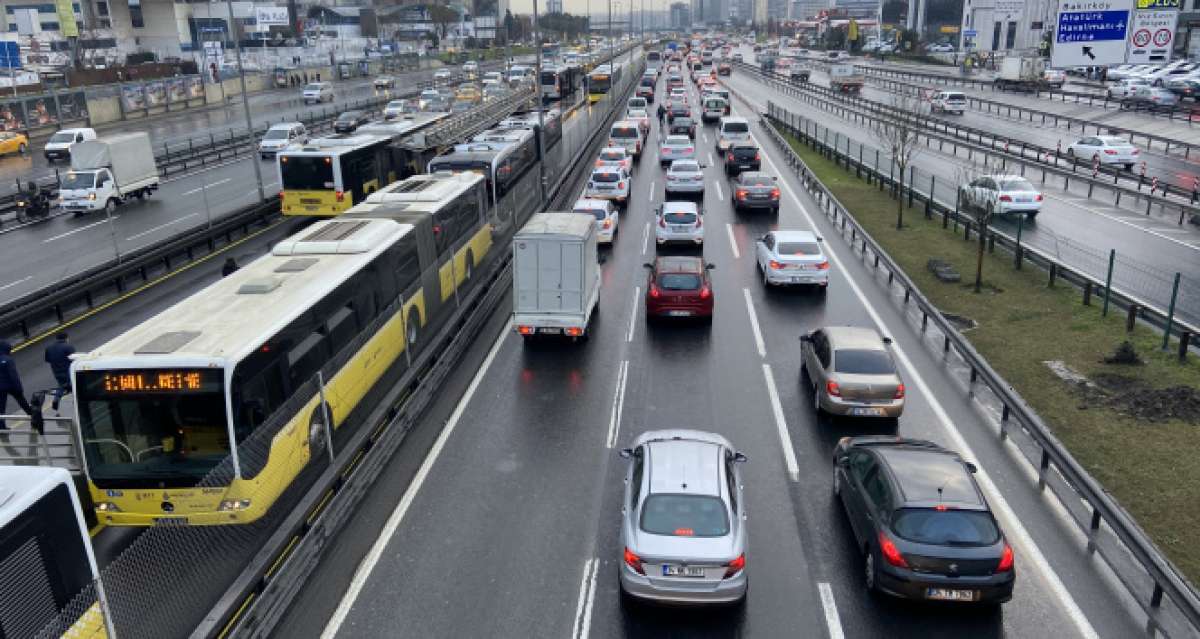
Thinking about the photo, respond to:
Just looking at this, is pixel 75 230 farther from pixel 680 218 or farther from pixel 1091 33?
pixel 1091 33

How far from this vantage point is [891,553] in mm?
9492

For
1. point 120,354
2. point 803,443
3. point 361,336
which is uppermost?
point 120,354

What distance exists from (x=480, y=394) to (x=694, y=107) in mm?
62812

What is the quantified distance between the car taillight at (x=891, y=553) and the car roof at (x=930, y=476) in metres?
0.47

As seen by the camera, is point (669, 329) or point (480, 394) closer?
Answer: point (480, 394)

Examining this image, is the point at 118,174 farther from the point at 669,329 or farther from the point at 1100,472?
the point at 1100,472

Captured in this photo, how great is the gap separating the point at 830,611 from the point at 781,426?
5.24 metres

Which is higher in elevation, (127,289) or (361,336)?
(361,336)

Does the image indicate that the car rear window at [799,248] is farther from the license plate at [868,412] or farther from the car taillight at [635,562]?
the car taillight at [635,562]

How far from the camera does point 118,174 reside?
115ft

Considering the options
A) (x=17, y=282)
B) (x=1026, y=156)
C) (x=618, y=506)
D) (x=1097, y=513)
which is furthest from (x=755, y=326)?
(x=1026, y=156)

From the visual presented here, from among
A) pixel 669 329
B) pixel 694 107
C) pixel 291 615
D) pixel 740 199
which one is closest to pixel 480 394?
pixel 669 329

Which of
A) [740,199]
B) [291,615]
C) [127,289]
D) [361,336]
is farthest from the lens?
[740,199]

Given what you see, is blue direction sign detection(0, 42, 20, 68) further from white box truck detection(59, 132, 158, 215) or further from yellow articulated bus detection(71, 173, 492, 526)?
yellow articulated bus detection(71, 173, 492, 526)
